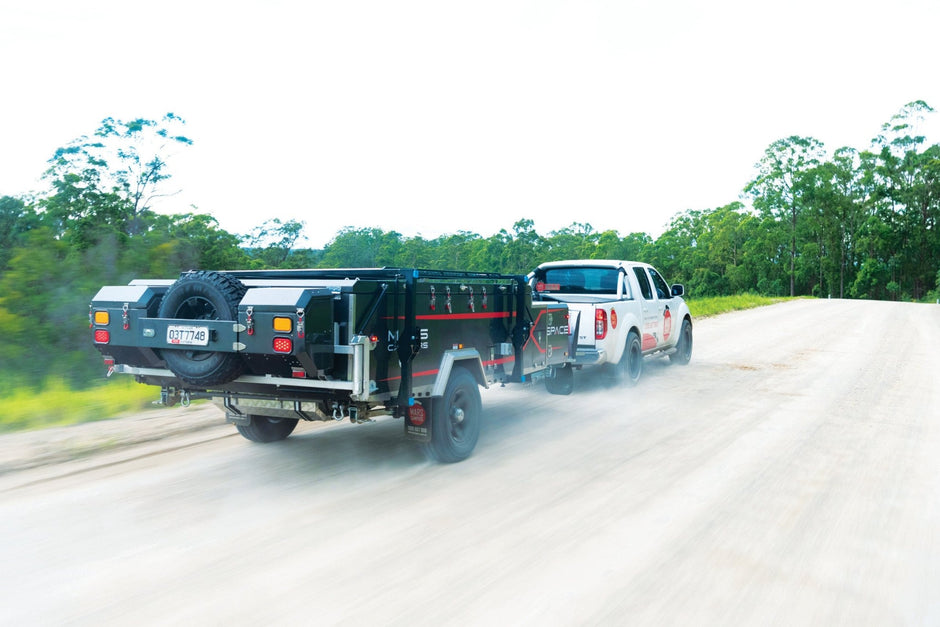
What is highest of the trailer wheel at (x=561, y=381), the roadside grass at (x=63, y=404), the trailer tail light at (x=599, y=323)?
the trailer tail light at (x=599, y=323)

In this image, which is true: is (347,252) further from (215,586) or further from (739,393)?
(215,586)

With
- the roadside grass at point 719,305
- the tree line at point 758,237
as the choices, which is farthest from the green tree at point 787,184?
the roadside grass at point 719,305

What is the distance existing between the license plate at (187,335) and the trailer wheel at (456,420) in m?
1.90

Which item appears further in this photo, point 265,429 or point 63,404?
point 63,404

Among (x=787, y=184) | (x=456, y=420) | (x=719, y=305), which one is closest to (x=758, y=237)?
(x=787, y=184)

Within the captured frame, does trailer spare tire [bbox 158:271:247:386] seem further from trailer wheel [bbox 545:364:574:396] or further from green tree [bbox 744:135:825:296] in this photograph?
green tree [bbox 744:135:825:296]

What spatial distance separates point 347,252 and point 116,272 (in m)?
45.9

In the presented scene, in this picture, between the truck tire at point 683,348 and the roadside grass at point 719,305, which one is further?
the roadside grass at point 719,305

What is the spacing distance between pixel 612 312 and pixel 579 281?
1356 mm

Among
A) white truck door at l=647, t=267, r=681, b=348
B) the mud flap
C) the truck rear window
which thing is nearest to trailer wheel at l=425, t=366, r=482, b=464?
the mud flap

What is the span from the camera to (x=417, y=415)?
5.77m

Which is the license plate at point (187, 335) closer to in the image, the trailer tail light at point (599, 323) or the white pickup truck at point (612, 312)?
the white pickup truck at point (612, 312)

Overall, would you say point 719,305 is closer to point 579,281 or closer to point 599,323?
point 579,281

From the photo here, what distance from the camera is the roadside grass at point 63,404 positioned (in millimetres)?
7410
